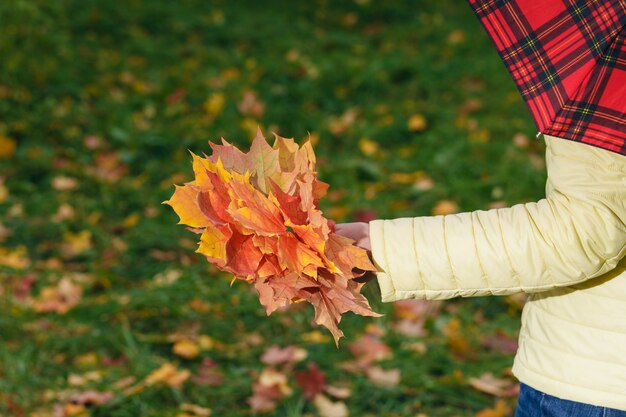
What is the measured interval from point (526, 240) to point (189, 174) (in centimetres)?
371

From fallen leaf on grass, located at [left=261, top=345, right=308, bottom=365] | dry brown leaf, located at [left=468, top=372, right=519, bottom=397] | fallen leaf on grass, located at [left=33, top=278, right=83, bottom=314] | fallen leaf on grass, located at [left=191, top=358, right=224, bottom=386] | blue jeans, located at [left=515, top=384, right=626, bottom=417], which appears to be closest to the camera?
blue jeans, located at [left=515, top=384, right=626, bottom=417]

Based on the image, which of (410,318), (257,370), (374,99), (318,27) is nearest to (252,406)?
(257,370)

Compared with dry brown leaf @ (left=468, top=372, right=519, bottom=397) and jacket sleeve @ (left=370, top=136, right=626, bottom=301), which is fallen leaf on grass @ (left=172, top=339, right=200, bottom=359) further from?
jacket sleeve @ (left=370, top=136, right=626, bottom=301)

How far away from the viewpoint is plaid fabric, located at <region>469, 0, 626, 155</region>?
4.33 feet

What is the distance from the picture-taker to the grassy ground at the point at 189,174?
3.02m

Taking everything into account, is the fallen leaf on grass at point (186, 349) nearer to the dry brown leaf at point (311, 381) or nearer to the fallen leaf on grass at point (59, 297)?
the dry brown leaf at point (311, 381)

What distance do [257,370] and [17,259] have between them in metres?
1.49

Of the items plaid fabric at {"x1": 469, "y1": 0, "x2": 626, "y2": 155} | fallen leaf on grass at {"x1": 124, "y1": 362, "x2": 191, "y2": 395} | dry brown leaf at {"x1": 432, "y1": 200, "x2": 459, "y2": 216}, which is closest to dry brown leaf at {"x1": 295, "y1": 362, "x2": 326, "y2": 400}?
fallen leaf on grass at {"x1": 124, "y1": 362, "x2": 191, "y2": 395}

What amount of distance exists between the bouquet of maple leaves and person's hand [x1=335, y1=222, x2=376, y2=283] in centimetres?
2

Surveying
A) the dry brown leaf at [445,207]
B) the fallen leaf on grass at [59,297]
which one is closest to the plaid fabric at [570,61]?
the fallen leaf on grass at [59,297]

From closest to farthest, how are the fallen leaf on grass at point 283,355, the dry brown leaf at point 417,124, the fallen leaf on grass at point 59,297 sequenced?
the fallen leaf on grass at point 283,355, the fallen leaf on grass at point 59,297, the dry brown leaf at point 417,124

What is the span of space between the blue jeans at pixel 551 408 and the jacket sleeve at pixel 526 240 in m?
0.22

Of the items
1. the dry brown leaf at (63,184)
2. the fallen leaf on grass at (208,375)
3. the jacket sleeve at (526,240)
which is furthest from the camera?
the dry brown leaf at (63,184)

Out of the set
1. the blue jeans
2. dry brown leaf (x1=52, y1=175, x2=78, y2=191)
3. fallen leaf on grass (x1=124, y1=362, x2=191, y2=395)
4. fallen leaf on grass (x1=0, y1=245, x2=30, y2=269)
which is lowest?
fallen leaf on grass (x1=124, y1=362, x2=191, y2=395)
